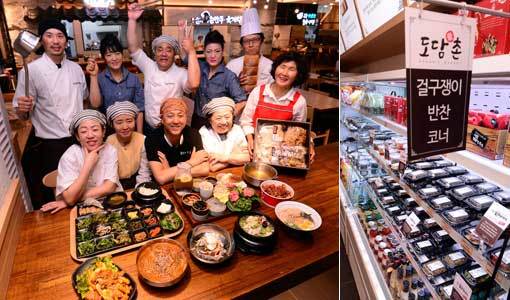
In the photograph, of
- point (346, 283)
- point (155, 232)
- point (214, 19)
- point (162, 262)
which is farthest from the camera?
point (214, 19)

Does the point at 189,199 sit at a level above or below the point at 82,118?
below

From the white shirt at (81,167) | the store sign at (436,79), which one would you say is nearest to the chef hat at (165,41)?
the white shirt at (81,167)

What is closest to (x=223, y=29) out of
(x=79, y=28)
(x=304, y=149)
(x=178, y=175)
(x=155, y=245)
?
(x=79, y=28)

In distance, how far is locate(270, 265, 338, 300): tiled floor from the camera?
248 cm

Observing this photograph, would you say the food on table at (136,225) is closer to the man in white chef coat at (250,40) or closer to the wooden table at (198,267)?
the wooden table at (198,267)

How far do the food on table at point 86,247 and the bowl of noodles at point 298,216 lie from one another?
95cm

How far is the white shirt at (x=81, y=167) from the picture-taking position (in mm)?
1849

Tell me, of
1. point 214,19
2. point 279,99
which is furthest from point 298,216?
point 214,19

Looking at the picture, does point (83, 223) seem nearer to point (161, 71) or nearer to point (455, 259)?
point (161, 71)

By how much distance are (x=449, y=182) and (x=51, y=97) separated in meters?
2.74

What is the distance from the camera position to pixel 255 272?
144 cm

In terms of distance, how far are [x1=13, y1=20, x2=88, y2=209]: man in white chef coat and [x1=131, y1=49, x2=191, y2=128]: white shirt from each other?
472mm

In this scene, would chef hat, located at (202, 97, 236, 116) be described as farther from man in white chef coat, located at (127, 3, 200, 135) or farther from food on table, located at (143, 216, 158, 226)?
food on table, located at (143, 216, 158, 226)

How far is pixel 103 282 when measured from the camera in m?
1.24
